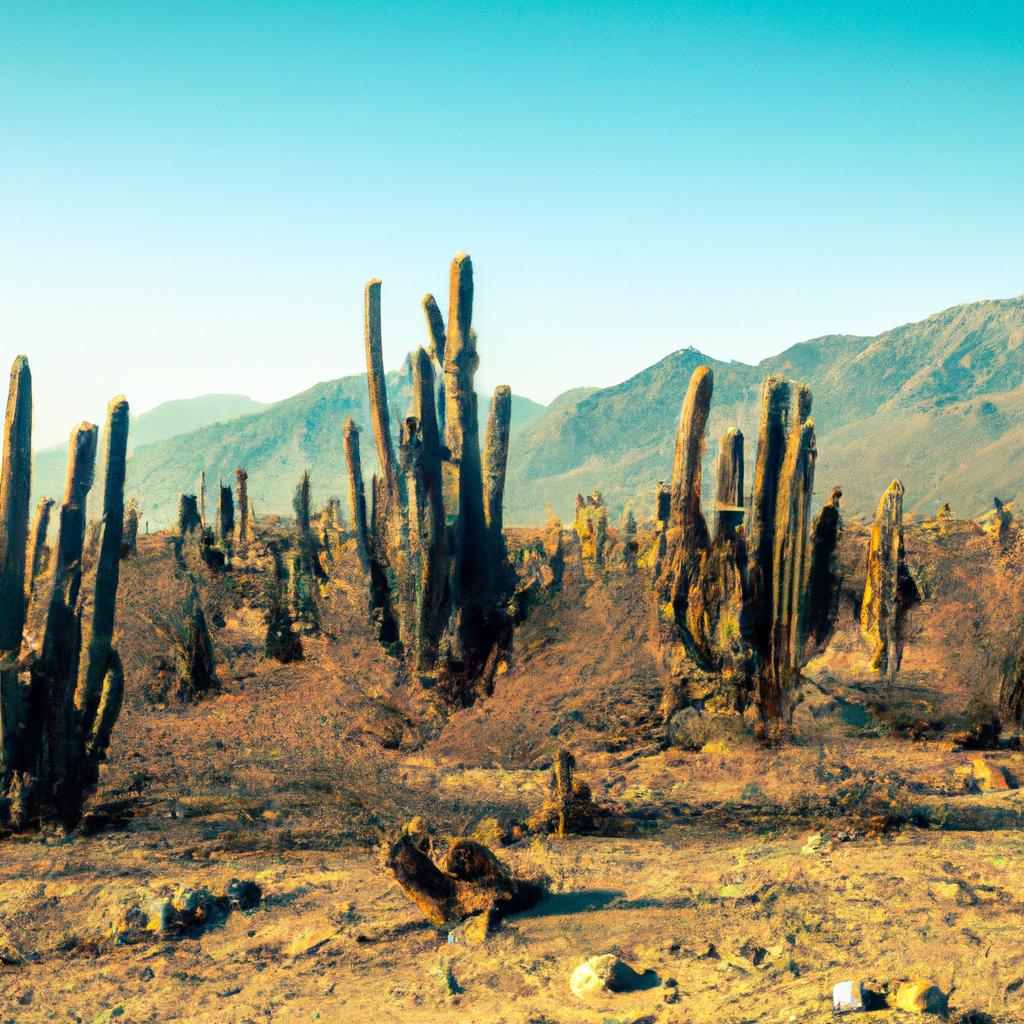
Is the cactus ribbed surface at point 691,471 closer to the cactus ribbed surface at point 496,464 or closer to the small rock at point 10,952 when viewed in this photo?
the cactus ribbed surface at point 496,464

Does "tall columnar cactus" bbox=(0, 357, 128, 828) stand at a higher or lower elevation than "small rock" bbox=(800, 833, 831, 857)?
higher

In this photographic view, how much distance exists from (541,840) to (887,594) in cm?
712

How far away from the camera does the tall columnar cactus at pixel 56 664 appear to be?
9.03m

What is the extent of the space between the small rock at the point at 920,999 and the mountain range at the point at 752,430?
58.2 m

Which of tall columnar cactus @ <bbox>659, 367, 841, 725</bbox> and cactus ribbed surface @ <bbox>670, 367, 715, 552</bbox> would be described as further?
cactus ribbed surface @ <bbox>670, 367, 715, 552</bbox>

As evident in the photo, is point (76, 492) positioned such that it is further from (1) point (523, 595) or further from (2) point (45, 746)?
(1) point (523, 595)

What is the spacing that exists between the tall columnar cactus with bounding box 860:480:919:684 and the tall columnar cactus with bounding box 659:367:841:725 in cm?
221

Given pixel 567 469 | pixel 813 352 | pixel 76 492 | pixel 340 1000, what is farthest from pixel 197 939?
pixel 813 352

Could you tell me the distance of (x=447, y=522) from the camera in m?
12.7

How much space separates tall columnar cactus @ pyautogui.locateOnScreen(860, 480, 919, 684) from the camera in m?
13.3

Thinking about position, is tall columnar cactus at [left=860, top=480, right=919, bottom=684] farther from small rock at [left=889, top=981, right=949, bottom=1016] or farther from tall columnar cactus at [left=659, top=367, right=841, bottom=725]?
small rock at [left=889, top=981, right=949, bottom=1016]

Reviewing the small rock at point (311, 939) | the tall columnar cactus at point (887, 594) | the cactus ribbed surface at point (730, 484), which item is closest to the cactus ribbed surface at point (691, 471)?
the cactus ribbed surface at point (730, 484)

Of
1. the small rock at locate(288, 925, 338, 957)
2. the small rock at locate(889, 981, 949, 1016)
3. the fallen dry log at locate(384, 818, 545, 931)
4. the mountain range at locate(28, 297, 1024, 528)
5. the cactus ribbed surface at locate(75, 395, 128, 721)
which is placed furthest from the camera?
the mountain range at locate(28, 297, 1024, 528)

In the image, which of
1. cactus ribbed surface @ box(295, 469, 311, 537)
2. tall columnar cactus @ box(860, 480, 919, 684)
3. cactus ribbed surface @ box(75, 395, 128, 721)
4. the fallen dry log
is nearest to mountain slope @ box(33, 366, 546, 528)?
cactus ribbed surface @ box(295, 469, 311, 537)
